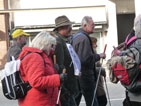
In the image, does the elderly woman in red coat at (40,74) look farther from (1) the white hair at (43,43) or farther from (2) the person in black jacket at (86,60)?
(2) the person in black jacket at (86,60)

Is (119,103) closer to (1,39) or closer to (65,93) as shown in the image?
(65,93)

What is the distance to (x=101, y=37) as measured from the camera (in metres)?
20.0

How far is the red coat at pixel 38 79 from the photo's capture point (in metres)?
3.64

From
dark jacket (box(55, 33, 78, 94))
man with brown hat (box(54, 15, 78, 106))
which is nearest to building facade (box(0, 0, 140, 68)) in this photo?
man with brown hat (box(54, 15, 78, 106))

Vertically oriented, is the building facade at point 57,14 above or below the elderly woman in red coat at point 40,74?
above

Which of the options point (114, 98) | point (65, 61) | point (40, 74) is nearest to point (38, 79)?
point (40, 74)

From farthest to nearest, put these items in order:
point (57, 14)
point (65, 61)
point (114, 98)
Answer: point (57, 14) → point (114, 98) → point (65, 61)

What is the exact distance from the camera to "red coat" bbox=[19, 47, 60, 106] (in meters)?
3.64

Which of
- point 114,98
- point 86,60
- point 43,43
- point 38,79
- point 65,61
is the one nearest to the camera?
point 38,79

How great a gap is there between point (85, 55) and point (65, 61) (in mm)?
610

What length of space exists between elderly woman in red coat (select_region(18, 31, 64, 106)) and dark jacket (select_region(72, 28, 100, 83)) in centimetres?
165

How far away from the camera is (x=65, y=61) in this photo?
503 centimetres

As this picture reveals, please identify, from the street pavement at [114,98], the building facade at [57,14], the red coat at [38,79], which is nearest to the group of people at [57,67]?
the red coat at [38,79]

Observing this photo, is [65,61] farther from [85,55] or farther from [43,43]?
[43,43]
